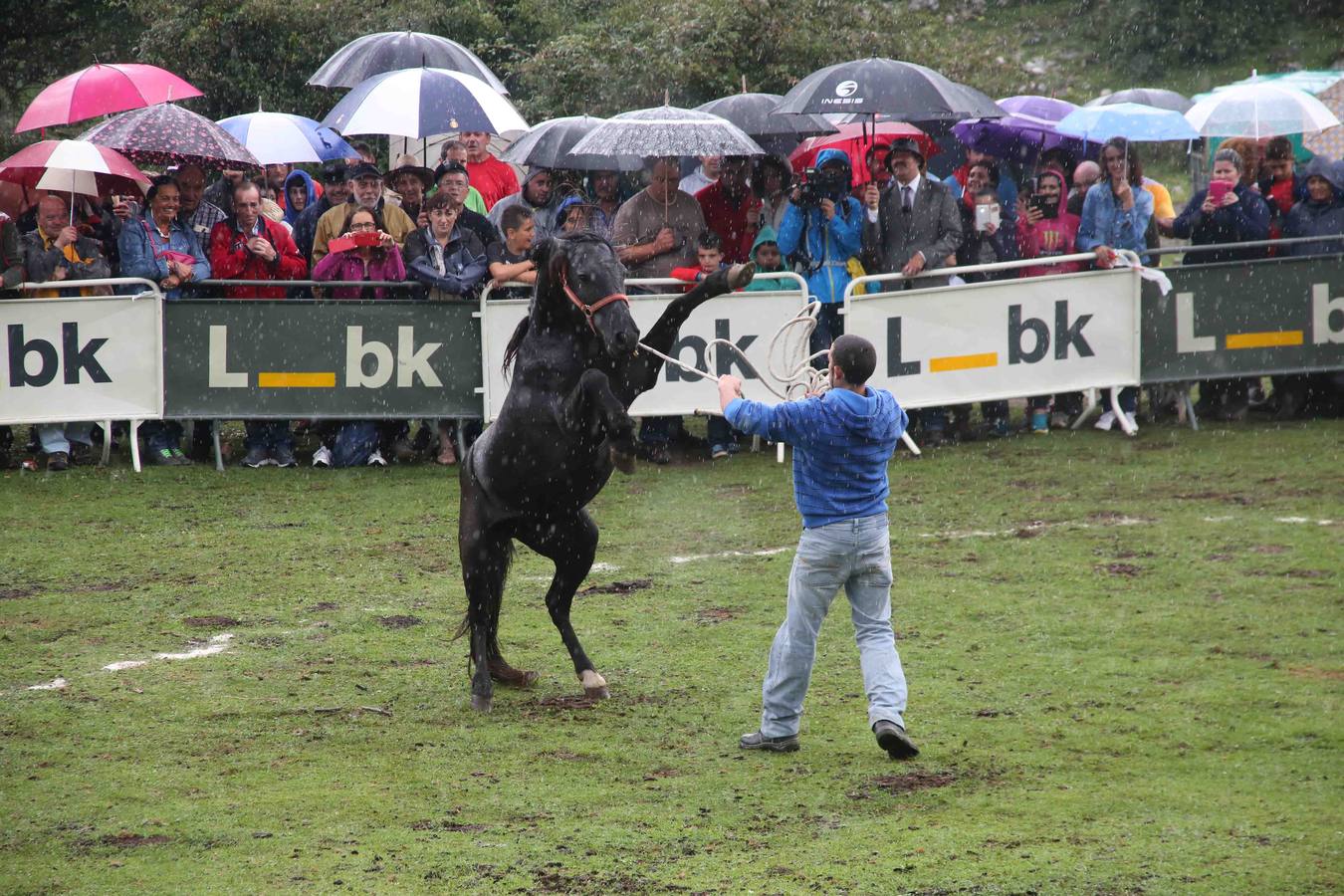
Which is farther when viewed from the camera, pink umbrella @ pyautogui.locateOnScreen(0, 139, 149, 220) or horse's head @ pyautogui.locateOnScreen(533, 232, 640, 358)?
pink umbrella @ pyautogui.locateOnScreen(0, 139, 149, 220)

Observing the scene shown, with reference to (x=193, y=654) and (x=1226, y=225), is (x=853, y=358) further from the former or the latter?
(x=1226, y=225)

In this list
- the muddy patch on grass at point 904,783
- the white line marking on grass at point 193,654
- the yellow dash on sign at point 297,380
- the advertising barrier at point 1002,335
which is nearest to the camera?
the muddy patch on grass at point 904,783

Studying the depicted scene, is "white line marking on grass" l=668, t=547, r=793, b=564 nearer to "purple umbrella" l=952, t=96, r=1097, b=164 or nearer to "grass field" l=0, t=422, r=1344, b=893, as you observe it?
"grass field" l=0, t=422, r=1344, b=893

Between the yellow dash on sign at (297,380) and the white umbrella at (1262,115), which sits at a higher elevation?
the white umbrella at (1262,115)

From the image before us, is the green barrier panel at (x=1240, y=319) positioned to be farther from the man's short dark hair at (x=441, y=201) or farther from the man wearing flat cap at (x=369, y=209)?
the man wearing flat cap at (x=369, y=209)

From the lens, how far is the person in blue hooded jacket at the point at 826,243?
13547 mm

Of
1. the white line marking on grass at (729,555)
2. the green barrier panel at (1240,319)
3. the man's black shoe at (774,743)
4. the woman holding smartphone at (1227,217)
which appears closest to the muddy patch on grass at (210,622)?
the white line marking on grass at (729,555)

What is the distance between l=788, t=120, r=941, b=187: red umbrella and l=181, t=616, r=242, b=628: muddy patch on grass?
7.85 metres

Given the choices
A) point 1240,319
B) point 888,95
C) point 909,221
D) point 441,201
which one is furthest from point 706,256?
point 1240,319

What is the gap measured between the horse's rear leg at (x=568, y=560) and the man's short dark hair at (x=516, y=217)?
13.1 ft

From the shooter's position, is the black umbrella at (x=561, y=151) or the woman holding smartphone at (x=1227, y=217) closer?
the black umbrella at (x=561, y=151)

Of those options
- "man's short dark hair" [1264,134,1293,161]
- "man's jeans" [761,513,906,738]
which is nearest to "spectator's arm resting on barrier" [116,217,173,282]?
"man's jeans" [761,513,906,738]

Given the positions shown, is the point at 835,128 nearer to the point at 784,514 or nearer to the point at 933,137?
the point at 933,137

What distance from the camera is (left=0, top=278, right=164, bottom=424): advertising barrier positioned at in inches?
511
